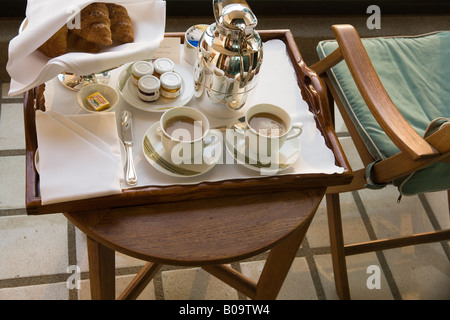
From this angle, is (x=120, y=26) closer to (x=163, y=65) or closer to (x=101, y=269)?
(x=163, y=65)

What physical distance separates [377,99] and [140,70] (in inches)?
21.1

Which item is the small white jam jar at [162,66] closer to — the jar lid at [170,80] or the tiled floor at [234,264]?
the jar lid at [170,80]

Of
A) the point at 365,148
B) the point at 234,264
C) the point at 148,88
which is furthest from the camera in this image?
the point at 234,264

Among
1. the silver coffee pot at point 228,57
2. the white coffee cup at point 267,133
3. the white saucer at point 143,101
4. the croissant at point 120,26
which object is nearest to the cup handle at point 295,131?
the white coffee cup at point 267,133

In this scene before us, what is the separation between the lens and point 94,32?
0.93 meters

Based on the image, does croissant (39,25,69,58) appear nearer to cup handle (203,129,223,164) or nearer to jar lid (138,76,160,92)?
jar lid (138,76,160,92)

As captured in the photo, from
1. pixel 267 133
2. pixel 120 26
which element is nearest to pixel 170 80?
pixel 120 26

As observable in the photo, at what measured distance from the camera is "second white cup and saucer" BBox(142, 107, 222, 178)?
0.90m

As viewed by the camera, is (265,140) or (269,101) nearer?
(265,140)

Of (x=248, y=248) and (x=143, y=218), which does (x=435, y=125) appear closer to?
(x=248, y=248)

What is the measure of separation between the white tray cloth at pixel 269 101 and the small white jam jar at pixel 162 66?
6 centimetres

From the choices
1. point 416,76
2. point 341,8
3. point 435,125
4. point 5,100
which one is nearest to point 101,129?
point 435,125

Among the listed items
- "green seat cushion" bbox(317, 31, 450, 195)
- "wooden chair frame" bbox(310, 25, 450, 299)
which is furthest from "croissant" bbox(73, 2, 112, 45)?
"green seat cushion" bbox(317, 31, 450, 195)

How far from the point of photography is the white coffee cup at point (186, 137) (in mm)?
890
